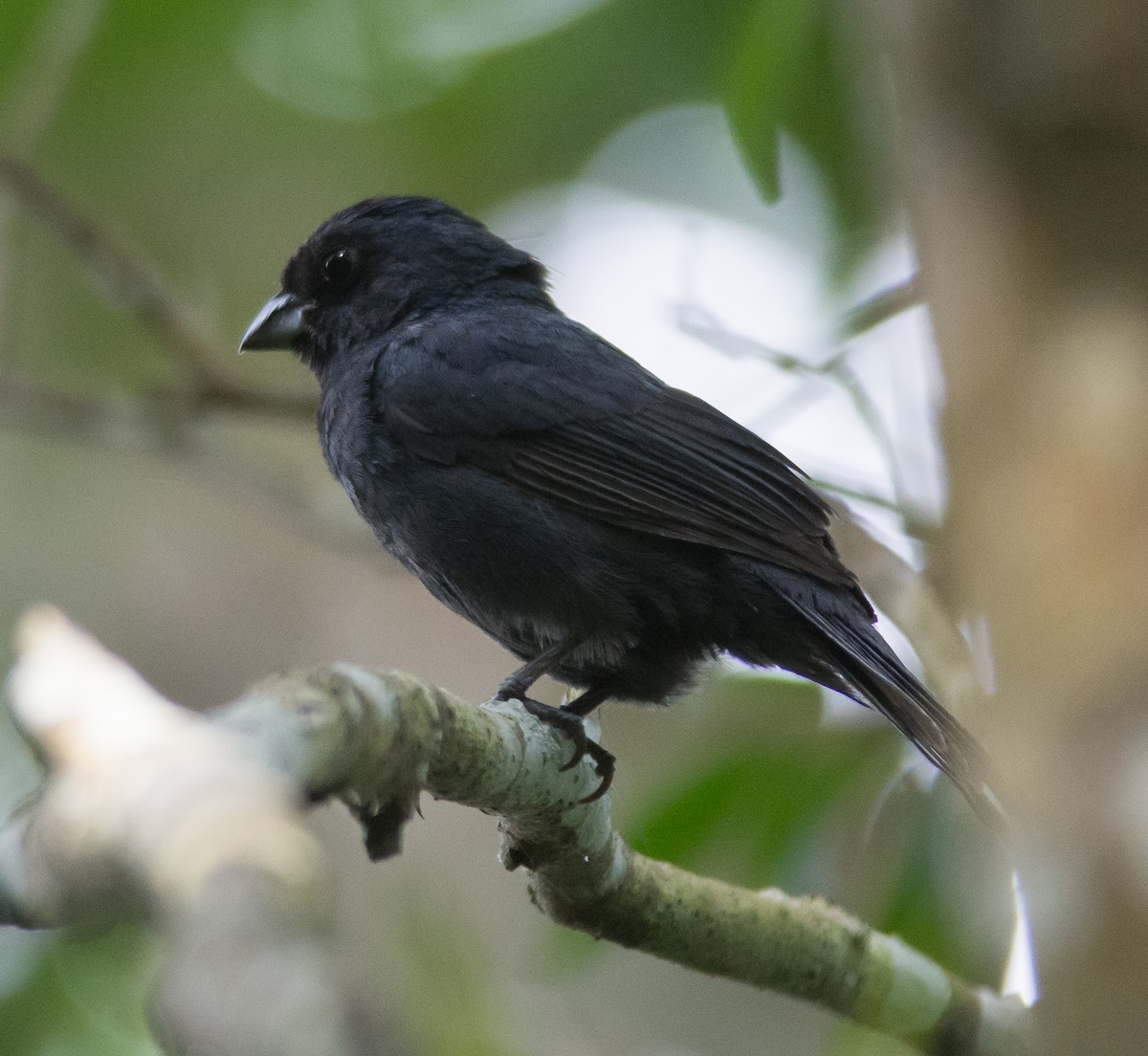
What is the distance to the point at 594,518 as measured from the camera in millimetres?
3551

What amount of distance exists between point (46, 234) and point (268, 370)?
4.51ft

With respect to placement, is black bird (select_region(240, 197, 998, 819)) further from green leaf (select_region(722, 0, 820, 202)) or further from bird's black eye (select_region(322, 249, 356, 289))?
green leaf (select_region(722, 0, 820, 202))

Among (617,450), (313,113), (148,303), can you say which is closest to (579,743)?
(617,450)

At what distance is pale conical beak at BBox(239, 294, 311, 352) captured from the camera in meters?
4.40

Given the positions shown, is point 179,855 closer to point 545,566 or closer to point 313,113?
point 545,566

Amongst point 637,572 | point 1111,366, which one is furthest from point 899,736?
point 1111,366

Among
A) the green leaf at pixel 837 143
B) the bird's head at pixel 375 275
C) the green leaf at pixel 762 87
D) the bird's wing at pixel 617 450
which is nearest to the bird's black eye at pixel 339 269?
the bird's head at pixel 375 275

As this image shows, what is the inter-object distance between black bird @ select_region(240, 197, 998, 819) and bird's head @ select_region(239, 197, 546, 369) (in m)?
0.29

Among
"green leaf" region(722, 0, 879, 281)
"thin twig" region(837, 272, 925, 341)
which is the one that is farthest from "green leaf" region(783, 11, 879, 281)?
"thin twig" region(837, 272, 925, 341)

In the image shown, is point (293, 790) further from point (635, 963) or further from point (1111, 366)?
point (635, 963)

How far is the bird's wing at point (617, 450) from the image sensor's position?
11.6 ft

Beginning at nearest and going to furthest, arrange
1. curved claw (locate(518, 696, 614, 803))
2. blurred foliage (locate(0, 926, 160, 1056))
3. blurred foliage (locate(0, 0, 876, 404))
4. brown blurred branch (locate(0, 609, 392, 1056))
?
brown blurred branch (locate(0, 609, 392, 1056)), curved claw (locate(518, 696, 614, 803)), blurred foliage (locate(0, 926, 160, 1056)), blurred foliage (locate(0, 0, 876, 404))

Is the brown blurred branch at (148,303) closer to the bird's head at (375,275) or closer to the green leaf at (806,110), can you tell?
the bird's head at (375,275)

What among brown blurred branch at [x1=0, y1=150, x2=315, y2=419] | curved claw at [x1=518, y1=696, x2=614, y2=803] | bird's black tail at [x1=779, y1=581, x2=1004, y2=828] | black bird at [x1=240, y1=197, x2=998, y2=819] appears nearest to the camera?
curved claw at [x1=518, y1=696, x2=614, y2=803]
